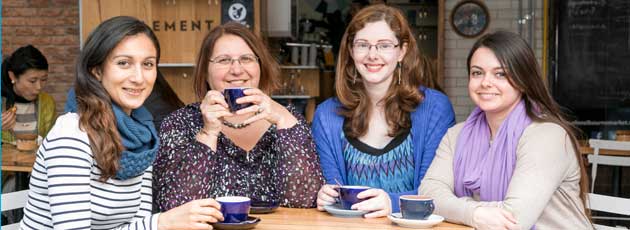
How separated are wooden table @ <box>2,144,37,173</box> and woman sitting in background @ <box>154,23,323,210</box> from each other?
7.58ft

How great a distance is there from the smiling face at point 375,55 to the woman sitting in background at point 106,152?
79 cm

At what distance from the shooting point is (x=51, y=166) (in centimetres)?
183

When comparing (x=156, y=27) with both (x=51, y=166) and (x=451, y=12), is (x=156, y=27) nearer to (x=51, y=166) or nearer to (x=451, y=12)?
(x=451, y=12)

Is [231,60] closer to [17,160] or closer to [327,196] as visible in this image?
[327,196]

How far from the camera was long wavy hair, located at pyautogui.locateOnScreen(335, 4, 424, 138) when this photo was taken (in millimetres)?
2662

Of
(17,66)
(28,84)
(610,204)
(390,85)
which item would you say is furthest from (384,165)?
(17,66)

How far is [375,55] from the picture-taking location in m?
2.62

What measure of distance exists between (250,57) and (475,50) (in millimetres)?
727

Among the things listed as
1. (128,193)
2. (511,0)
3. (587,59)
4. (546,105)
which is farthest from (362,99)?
(511,0)

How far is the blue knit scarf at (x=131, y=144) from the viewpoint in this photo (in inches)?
76.9

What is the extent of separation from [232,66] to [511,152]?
3.03 feet

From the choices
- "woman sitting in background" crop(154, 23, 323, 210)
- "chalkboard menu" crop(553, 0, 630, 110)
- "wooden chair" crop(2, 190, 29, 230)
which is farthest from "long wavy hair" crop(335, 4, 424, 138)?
"chalkboard menu" crop(553, 0, 630, 110)

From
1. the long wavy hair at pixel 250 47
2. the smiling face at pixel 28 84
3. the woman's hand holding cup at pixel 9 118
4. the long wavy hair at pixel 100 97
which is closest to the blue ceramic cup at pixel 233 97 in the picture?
the long wavy hair at pixel 100 97

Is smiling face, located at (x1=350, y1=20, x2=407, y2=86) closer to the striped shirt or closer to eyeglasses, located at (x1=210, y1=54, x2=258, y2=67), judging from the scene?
eyeglasses, located at (x1=210, y1=54, x2=258, y2=67)
